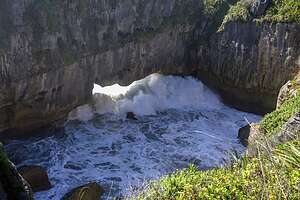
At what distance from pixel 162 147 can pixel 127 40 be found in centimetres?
805

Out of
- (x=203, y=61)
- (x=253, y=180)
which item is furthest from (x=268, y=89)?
(x=253, y=180)

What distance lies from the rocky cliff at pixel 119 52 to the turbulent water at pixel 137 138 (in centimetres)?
123

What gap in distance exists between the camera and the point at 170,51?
32.7 metres

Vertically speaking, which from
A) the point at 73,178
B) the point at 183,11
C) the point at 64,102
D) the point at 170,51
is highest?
the point at 183,11

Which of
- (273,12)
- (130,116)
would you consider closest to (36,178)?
(130,116)

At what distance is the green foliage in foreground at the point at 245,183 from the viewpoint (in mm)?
7887

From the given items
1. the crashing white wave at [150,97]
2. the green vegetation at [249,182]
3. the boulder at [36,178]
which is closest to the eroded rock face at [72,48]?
the crashing white wave at [150,97]

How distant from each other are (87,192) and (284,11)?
1722 centimetres

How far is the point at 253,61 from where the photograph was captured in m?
30.0

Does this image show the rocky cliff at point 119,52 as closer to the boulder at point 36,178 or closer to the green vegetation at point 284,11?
the green vegetation at point 284,11

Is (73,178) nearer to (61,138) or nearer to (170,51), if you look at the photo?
(61,138)

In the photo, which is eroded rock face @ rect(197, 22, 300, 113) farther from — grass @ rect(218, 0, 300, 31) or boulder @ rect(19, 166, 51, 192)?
boulder @ rect(19, 166, 51, 192)

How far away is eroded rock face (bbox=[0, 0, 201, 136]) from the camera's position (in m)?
24.3

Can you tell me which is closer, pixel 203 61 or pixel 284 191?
pixel 284 191
